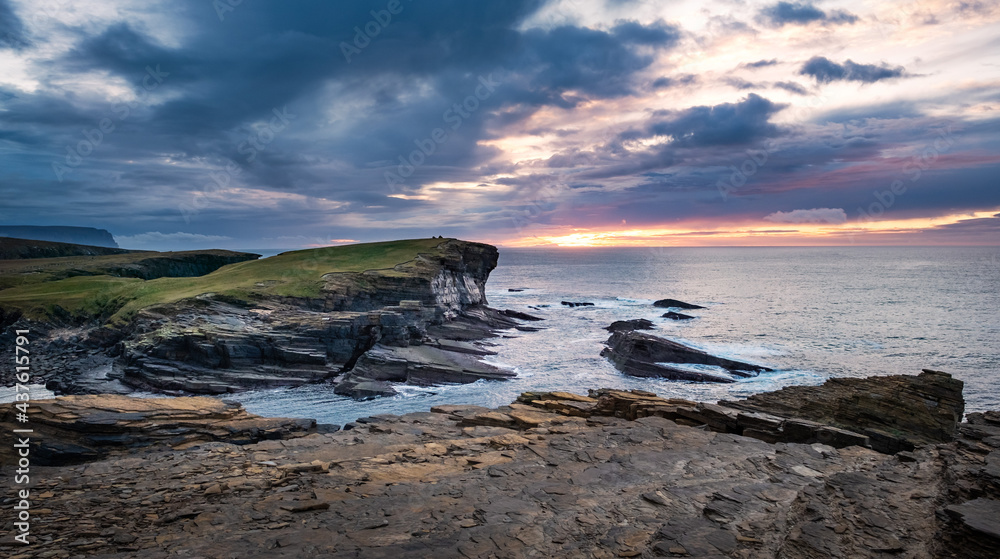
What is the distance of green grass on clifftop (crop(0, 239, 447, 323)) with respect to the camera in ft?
167

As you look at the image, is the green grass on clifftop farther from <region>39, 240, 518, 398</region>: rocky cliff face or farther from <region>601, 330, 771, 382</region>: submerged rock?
<region>601, 330, 771, 382</region>: submerged rock

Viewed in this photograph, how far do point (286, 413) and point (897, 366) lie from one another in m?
60.2

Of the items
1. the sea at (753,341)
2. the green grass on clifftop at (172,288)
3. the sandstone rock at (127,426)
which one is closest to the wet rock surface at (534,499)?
the sandstone rock at (127,426)

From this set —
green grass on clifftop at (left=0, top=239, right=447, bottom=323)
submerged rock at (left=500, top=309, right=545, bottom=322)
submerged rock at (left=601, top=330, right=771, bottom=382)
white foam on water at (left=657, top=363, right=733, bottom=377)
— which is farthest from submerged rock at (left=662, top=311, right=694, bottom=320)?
green grass on clifftop at (left=0, top=239, right=447, bottom=323)

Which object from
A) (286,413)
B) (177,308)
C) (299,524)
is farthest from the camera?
(177,308)

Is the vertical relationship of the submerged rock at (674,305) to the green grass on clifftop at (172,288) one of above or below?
below

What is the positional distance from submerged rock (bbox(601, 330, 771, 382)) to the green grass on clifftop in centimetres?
3282

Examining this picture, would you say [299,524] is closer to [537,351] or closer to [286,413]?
[286,413]

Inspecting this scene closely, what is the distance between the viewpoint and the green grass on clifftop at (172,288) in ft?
167

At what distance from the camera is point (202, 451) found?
57.2 feet

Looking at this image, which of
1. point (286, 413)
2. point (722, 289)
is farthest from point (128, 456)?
point (722, 289)

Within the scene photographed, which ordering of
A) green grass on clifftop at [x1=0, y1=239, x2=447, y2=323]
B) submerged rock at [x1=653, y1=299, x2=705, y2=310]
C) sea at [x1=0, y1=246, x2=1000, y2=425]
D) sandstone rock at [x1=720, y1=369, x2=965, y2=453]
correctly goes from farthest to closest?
1. submerged rock at [x1=653, y1=299, x2=705, y2=310]
2. green grass on clifftop at [x1=0, y1=239, x2=447, y2=323]
3. sea at [x1=0, y1=246, x2=1000, y2=425]
4. sandstone rock at [x1=720, y1=369, x2=965, y2=453]

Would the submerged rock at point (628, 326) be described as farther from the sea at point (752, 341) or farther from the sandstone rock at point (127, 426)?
the sandstone rock at point (127, 426)

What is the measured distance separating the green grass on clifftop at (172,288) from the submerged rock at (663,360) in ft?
108
